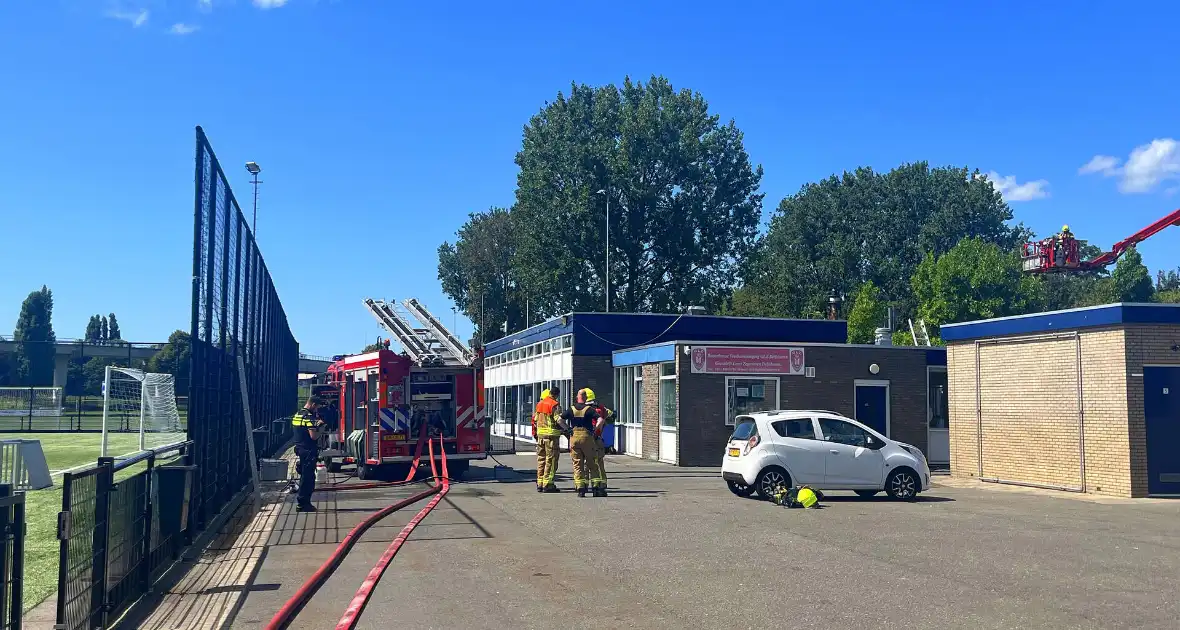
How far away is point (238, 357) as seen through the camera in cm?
1492

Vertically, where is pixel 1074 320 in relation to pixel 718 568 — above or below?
above

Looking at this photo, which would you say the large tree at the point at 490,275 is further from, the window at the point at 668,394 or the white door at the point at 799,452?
the white door at the point at 799,452

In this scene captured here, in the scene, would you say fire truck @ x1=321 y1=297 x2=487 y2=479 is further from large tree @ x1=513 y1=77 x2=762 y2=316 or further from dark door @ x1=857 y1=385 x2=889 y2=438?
large tree @ x1=513 y1=77 x2=762 y2=316

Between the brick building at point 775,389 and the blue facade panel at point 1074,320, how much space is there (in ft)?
15.7

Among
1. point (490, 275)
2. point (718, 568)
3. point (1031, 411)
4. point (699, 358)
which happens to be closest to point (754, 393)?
point (699, 358)

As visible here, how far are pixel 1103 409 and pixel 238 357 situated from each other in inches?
614

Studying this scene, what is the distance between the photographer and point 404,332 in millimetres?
26328

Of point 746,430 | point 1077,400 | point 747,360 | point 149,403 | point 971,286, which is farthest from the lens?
point 971,286

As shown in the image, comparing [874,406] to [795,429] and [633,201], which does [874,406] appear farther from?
[633,201]

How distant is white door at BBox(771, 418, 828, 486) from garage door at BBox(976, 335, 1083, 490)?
20.7 feet

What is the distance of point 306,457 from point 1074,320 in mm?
14764

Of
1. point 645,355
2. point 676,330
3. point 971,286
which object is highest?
point 971,286

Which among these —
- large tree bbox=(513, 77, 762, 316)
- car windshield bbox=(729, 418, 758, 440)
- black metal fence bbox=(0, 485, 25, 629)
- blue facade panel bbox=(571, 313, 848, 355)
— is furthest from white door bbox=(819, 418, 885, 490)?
large tree bbox=(513, 77, 762, 316)

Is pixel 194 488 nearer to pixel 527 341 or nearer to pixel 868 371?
pixel 868 371
